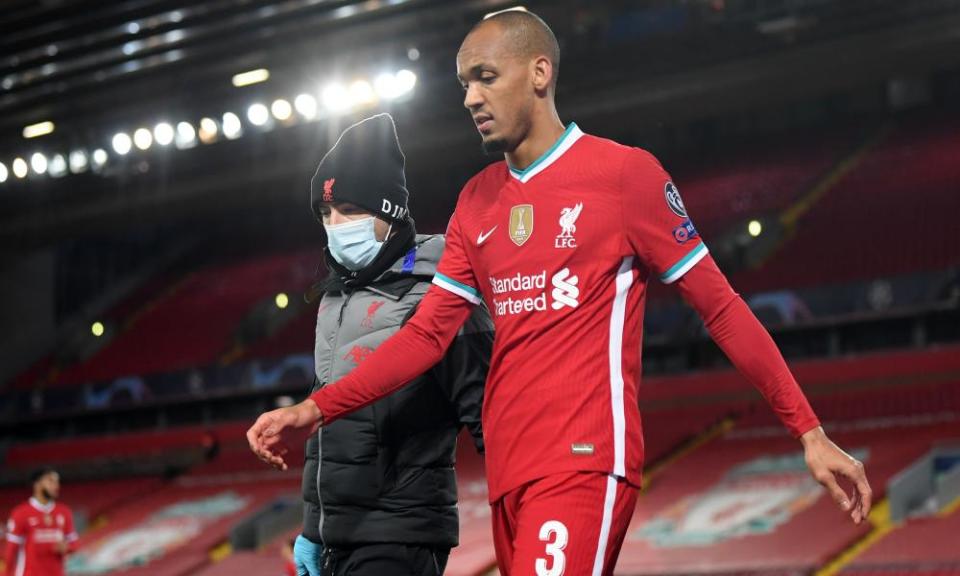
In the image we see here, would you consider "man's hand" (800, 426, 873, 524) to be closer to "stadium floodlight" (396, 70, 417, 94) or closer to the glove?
the glove

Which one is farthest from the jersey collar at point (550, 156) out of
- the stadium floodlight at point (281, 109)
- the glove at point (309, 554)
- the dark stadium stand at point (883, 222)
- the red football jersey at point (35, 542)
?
the stadium floodlight at point (281, 109)

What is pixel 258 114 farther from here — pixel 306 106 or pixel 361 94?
pixel 361 94

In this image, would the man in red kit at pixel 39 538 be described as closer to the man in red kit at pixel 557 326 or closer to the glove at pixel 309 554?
the glove at pixel 309 554

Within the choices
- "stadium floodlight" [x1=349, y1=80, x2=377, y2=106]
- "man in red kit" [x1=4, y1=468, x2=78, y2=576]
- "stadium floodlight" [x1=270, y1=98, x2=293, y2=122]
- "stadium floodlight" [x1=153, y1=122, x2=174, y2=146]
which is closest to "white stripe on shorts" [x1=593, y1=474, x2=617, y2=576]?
"man in red kit" [x1=4, y1=468, x2=78, y2=576]

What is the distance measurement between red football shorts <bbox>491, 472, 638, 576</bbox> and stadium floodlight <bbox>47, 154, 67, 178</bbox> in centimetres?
1746

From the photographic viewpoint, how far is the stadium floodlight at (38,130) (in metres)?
17.9

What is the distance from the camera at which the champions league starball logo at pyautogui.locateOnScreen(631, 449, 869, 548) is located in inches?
442

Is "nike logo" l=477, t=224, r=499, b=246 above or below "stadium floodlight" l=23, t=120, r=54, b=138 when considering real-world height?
below

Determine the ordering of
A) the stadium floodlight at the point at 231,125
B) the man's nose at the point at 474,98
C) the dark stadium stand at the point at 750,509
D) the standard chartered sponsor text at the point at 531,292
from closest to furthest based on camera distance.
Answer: the standard chartered sponsor text at the point at 531,292
the man's nose at the point at 474,98
the dark stadium stand at the point at 750,509
the stadium floodlight at the point at 231,125

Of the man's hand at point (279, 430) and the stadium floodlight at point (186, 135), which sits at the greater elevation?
the stadium floodlight at point (186, 135)

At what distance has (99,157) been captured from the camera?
61.1 ft

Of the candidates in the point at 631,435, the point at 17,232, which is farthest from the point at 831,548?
the point at 17,232

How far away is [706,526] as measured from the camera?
Answer: 11.5 m

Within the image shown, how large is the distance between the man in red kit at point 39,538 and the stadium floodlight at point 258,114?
26.6 ft
